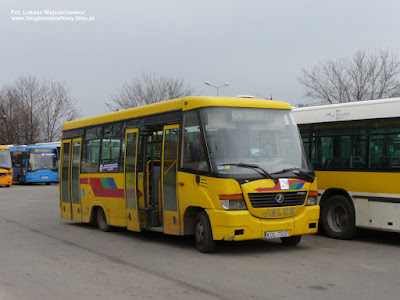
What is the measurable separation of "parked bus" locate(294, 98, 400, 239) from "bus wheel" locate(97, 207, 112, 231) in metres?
5.09

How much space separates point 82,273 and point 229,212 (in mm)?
2569

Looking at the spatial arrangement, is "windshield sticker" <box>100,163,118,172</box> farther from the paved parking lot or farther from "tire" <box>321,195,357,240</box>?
"tire" <box>321,195,357,240</box>

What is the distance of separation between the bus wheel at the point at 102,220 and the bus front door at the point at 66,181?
5.08 feet

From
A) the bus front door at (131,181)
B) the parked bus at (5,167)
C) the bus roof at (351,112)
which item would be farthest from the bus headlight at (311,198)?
the parked bus at (5,167)

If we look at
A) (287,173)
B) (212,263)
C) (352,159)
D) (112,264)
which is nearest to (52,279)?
(112,264)

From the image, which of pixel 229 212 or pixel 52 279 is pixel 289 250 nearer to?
pixel 229 212

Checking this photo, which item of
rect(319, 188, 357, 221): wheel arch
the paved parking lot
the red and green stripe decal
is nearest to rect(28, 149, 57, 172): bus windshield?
the red and green stripe decal

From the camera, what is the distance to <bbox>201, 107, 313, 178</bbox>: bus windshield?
9859mm

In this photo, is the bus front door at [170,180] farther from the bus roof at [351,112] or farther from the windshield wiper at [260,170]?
the bus roof at [351,112]

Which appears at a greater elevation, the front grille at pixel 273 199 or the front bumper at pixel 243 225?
the front grille at pixel 273 199

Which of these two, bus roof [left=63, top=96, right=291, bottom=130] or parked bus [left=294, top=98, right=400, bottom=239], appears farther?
parked bus [left=294, top=98, right=400, bottom=239]

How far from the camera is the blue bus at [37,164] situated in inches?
1596

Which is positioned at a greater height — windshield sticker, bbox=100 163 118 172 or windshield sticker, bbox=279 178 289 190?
windshield sticker, bbox=100 163 118 172

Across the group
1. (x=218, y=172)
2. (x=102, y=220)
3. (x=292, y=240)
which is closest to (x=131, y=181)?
(x=102, y=220)
